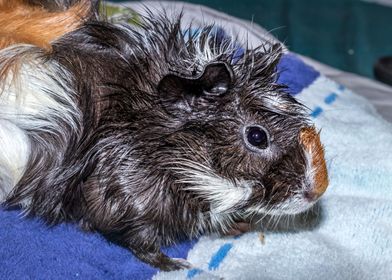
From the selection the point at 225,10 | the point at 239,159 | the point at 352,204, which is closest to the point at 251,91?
the point at 239,159

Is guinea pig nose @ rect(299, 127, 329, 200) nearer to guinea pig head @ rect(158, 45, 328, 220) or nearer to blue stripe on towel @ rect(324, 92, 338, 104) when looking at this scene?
guinea pig head @ rect(158, 45, 328, 220)

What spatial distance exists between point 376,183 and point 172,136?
2.34ft

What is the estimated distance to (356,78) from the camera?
9.50 ft

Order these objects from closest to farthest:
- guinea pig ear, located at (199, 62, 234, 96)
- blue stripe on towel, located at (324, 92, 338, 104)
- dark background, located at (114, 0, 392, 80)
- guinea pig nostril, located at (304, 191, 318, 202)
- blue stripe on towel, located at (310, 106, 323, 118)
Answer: guinea pig ear, located at (199, 62, 234, 96) < guinea pig nostril, located at (304, 191, 318, 202) < blue stripe on towel, located at (310, 106, 323, 118) < blue stripe on towel, located at (324, 92, 338, 104) < dark background, located at (114, 0, 392, 80)

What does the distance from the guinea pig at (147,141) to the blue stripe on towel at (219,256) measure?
187mm

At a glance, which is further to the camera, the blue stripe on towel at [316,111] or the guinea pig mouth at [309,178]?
the blue stripe on towel at [316,111]

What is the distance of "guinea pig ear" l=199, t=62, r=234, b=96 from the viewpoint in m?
1.43

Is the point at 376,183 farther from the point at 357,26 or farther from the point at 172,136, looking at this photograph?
the point at 357,26

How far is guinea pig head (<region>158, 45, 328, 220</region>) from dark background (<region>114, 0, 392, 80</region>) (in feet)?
5.99

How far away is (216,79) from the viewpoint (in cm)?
147

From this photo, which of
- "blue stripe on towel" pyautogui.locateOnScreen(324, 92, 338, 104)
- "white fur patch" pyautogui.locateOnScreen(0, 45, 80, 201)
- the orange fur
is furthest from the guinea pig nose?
"blue stripe on towel" pyautogui.locateOnScreen(324, 92, 338, 104)

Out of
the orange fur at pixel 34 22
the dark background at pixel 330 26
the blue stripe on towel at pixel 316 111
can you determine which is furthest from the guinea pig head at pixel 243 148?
the dark background at pixel 330 26

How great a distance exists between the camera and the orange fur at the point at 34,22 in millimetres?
1596

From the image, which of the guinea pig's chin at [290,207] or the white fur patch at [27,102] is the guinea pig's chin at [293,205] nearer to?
the guinea pig's chin at [290,207]
